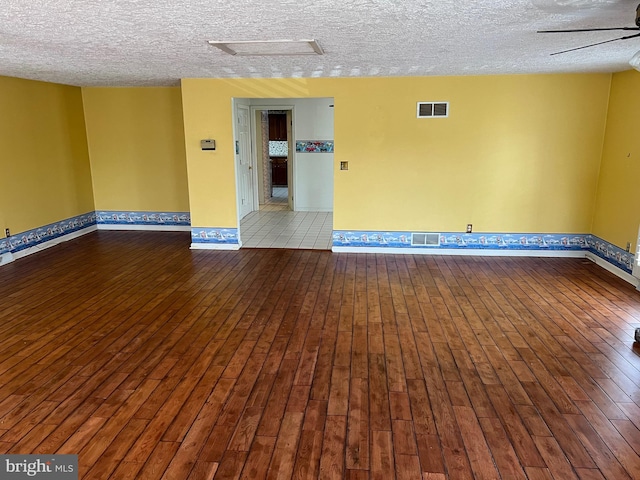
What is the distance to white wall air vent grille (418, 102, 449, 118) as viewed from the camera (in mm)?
5656

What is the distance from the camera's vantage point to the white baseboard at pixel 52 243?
19.2 ft

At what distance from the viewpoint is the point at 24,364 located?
10.4 ft

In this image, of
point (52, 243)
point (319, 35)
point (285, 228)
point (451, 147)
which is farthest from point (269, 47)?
point (52, 243)

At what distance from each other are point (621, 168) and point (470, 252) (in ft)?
6.33

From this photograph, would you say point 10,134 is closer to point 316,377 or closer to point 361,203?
point 361,203

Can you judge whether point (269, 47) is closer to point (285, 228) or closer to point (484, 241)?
point (484, 241)

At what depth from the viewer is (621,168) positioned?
5113mm

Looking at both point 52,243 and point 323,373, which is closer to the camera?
point 323,373

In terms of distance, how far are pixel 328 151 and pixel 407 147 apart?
315 centimetres

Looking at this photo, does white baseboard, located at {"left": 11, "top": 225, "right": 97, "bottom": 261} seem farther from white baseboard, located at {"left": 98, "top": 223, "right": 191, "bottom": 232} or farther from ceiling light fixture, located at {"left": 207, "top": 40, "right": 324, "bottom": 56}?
ceiling light fixture, located at {"left": 207, "top": 40, "right": 324, "bottom": 56}

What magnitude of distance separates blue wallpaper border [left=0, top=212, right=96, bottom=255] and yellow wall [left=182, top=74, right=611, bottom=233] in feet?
7.32

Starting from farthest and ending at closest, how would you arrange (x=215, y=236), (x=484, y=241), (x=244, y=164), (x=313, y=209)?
(x=313, y=209) < (x=244, y=164) < (x=215, y=236) < (x=484, y=241)

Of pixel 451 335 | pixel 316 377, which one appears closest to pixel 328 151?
pixel 451 335

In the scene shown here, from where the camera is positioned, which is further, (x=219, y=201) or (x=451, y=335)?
(x=219, y=201)
